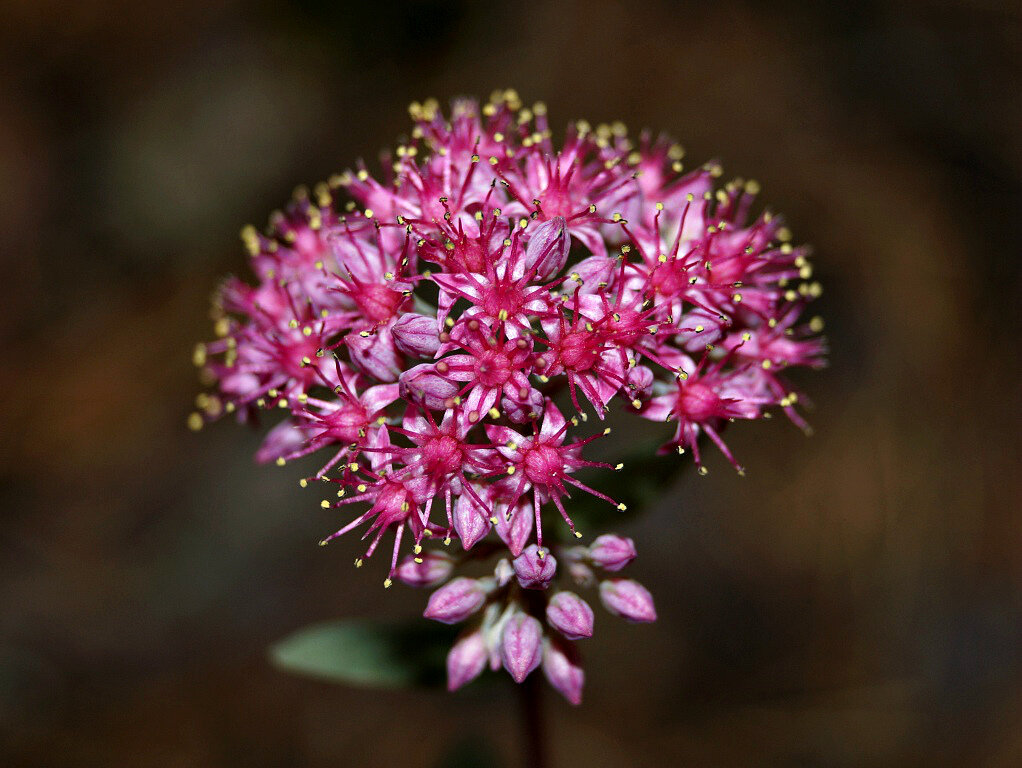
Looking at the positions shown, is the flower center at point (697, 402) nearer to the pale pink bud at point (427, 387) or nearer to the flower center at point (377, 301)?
the pale pink bud at point (427, 387)

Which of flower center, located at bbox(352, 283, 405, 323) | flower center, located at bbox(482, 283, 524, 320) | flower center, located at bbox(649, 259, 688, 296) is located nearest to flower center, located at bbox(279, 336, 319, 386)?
flower center, located at bbox(352, 283, 405, 323)

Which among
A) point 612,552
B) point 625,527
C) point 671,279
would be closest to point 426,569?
point 612,552

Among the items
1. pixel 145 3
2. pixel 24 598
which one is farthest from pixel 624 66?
pixel 24 598

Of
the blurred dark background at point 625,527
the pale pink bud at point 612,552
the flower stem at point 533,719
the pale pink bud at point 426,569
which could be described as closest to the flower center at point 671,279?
the pale pink bud at point 612,552

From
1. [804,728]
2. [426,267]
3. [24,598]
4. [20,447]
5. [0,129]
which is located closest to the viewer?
[426,267]

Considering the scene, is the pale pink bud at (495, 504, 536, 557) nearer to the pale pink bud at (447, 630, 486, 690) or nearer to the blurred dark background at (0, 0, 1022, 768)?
the pale pink bud at (447, 630, 486, 690)

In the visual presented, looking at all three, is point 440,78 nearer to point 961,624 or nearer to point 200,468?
point 200,468
